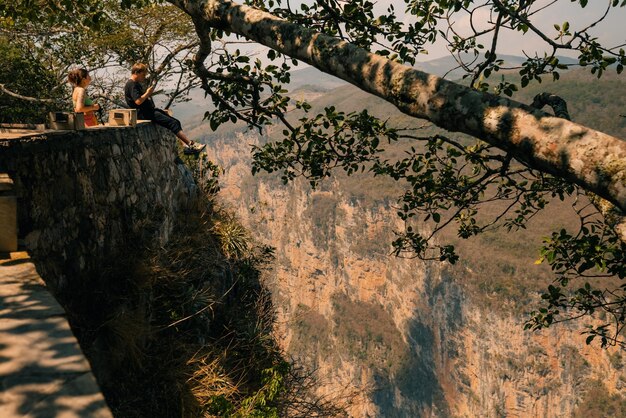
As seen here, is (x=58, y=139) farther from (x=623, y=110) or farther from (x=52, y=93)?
(x=623, y=110)

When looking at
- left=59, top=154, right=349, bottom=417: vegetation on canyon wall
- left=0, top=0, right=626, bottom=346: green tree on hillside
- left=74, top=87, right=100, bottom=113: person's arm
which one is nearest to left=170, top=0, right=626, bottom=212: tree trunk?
left=0, top=0, right=626, bottom=346: green tree on hillside

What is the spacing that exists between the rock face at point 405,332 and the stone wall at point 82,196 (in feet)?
219

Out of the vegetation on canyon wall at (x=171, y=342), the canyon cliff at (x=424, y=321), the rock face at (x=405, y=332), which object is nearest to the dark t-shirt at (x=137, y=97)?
the vegetation on canyon wall at (x=171, y=342)

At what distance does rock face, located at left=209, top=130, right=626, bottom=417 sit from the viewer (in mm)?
96938

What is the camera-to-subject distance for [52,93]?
15.8 metres

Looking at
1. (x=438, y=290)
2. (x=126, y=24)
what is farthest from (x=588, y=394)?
(x=126, y=24)

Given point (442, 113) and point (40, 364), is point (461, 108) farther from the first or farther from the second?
point (40, 364)

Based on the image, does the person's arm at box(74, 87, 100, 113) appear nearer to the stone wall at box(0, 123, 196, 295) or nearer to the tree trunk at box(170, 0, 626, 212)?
the stone wall at box(0, 123, 196, 295)

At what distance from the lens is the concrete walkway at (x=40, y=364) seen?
5.20 ft

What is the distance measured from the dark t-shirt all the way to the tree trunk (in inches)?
185

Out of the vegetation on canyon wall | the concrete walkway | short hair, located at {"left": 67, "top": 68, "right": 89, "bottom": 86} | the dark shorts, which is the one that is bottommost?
the vegetation on canyon wall

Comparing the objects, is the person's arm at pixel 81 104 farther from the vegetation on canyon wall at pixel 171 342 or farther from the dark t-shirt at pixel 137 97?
the vegetation on canyon wall at pixel 171 342

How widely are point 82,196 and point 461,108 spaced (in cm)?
371

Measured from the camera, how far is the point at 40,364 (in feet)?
5.98
